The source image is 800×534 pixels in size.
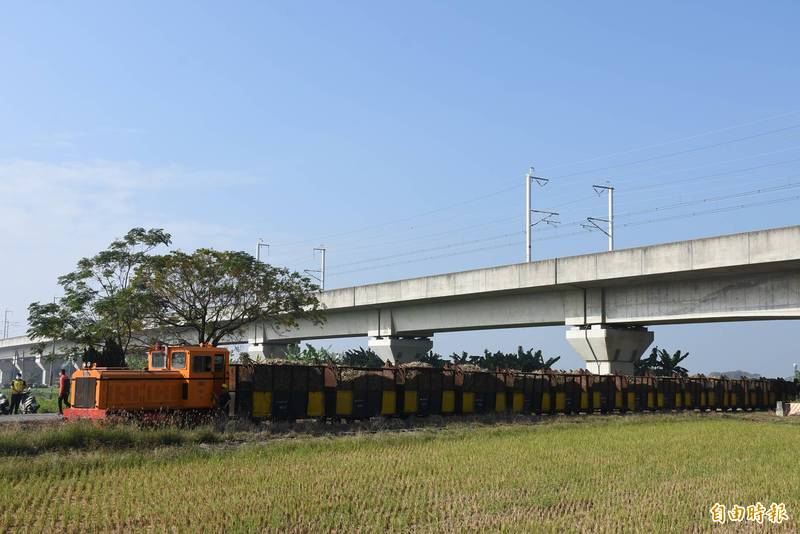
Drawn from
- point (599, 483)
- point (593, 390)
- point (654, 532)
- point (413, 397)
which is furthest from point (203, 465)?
point (593, 390)

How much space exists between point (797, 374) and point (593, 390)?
29568 mm

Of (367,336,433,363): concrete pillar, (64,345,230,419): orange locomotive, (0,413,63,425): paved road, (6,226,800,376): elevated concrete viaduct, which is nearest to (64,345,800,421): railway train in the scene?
(64,345,230,419): orange locomotive

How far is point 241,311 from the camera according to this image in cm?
4775

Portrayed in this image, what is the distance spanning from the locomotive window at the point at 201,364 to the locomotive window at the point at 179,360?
0.30m

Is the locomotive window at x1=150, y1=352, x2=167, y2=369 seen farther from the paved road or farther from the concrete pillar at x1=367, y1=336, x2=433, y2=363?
the concrete pillar at x1=367, y1=336, x2=433, y2=363

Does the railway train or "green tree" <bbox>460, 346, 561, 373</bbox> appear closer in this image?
the railway train

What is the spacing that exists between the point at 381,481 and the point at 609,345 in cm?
2950

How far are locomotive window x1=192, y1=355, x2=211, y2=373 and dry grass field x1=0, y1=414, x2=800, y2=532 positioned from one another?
2.66 meters

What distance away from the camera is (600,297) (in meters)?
41.9

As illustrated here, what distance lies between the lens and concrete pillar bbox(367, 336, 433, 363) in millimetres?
54219

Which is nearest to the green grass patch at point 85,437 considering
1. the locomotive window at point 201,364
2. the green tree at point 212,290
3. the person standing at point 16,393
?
the locomotive window at point 201,364

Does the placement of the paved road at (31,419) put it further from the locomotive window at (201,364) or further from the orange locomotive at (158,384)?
the locomotive window at (201,364)

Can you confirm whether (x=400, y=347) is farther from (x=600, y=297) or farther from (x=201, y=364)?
(x=201, y=364)

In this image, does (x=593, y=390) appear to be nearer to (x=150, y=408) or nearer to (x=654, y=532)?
(x=150, y=408)
